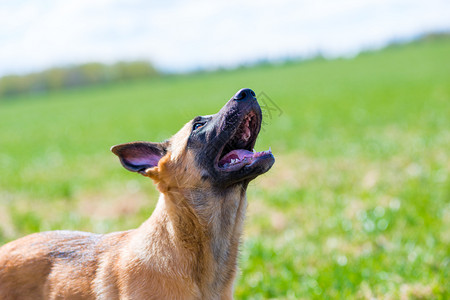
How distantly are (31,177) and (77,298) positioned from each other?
7.88 meters

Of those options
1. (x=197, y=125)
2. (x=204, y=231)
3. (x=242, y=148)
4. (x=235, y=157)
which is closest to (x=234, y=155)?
(x=235, y=157)

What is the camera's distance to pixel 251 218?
7090 millimetres

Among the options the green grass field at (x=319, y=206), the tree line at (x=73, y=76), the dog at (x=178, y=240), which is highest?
the dog at (x=178, y=240)

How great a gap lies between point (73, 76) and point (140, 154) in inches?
4361

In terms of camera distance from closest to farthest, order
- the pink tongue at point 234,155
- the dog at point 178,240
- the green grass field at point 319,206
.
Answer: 1. the dog at point 178,240
2. the pink tongue at point 234,155
3. the green grass field at point 319,206

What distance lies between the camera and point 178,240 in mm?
3289

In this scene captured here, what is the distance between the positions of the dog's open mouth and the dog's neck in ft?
0.74

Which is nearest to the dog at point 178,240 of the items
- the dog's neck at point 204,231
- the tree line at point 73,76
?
the dog's neck at point 204,231

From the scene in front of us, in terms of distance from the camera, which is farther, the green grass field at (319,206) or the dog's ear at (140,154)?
the green grass field at (319,206)

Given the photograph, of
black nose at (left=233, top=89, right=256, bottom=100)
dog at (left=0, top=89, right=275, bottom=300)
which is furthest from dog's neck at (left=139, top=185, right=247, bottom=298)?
black nose at (left=233, top=89, right=256, bottom=100)

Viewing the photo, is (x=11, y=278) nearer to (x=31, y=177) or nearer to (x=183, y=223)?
(x=183, y=223)

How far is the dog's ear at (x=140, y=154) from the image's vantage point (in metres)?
3.45

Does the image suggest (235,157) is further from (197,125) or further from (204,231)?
(204,231)

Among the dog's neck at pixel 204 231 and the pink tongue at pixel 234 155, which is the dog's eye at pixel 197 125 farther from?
the dog's neck at pixel 204 231
